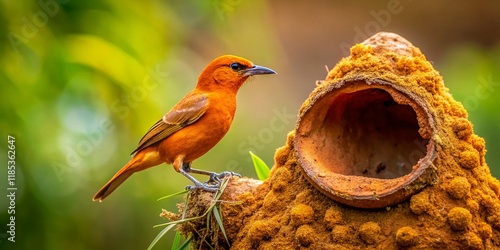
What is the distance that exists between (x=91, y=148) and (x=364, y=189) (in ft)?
11.4

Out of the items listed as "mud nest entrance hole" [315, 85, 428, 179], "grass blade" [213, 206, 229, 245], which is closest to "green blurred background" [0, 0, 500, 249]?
"grass blade" [213, 206, 229, 245]

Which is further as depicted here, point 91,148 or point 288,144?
point 91,148

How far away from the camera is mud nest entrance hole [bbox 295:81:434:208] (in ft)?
10.2

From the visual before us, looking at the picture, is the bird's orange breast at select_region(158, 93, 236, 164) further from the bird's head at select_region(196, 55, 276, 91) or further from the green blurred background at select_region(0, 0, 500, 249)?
the green blurred background at select_region(0, 0, 500, 249)

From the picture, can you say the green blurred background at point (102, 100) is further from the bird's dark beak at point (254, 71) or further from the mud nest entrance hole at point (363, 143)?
the mud nest entrance hole at point (363, 143)

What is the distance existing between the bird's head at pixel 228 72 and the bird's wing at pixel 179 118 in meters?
0.11

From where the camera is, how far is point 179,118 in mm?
4207

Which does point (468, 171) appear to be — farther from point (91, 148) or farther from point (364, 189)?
point (91, 148)

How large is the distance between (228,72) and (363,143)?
90cm

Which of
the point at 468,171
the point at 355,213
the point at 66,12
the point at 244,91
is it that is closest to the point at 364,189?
the point at 355,213

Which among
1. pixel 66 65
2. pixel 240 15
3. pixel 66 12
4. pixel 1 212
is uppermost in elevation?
pixel 240 15

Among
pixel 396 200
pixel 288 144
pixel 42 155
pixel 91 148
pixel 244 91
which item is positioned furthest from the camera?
pixel 244 91

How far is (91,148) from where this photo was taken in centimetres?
610

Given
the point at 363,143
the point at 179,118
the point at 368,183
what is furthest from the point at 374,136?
the point at 179,118
